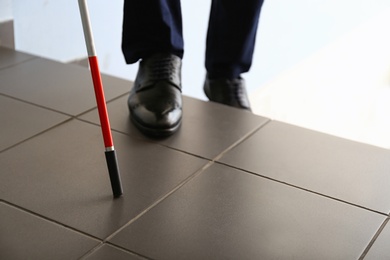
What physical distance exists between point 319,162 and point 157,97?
373 mm

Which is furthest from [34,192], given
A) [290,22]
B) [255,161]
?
[290,22]

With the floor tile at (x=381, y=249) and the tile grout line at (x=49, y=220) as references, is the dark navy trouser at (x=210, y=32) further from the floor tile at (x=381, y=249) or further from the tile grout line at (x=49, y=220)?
the floor tile at (x=381, y=249)

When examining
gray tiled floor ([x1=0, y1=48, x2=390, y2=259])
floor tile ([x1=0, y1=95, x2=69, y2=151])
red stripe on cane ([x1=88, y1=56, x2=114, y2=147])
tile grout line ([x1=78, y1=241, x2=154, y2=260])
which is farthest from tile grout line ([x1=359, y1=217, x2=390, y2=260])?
floor tile ([x1=0, y1=95, x2=69, y2=151])

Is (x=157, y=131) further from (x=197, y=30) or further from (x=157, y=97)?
(x=197, y=30)

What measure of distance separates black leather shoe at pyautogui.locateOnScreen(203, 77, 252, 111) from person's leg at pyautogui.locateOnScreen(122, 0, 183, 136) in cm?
17

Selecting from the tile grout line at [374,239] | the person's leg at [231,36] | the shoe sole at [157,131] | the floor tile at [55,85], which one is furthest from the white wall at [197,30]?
the tile grout line at [374,239]

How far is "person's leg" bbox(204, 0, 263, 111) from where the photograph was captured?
160 centimetres

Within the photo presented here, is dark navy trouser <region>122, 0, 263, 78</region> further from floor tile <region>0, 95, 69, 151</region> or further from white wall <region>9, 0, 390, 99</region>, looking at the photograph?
white wall <region>9, 0, 390, 99</region>

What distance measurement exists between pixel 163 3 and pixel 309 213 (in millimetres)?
597

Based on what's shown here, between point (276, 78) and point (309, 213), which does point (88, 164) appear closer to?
point (309, 213)

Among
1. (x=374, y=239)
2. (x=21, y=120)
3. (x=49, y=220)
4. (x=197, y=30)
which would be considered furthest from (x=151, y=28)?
(x=197, y=30)

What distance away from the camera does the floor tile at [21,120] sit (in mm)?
1351

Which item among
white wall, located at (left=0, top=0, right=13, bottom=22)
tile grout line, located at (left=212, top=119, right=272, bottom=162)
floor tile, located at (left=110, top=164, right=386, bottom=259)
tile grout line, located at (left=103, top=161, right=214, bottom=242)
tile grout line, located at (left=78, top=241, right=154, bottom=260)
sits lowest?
tile grout line, located at (left=212, top=119, right=272, bottom=162)

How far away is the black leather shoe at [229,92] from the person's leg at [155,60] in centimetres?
17
